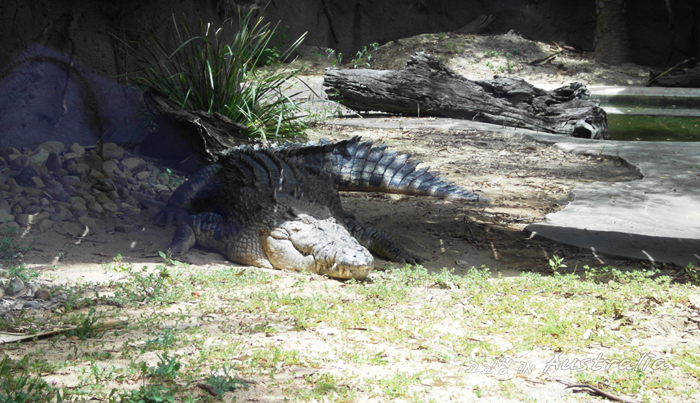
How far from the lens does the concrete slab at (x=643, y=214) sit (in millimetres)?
3908

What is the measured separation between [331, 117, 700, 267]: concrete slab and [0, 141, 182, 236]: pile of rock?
126 inches

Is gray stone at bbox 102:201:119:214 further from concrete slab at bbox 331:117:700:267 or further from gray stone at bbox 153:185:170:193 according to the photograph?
concrete slab at bbox 331:117:700:267

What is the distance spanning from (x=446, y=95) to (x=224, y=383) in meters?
8.73

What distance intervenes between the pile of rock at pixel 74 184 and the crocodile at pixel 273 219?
448 mm

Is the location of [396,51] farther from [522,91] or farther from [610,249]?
[610,249]

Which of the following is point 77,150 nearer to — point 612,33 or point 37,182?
point 37,182

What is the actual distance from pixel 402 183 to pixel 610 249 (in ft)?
7.08

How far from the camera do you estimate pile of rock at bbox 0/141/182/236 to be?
388 centimetres

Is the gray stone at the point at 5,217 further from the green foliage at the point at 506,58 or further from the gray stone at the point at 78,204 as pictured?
the green foliage at the point at 506,58

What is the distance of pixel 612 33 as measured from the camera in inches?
696

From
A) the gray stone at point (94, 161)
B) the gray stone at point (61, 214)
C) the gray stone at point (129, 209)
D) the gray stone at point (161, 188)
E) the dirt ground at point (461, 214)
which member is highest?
the gray stone at point (94, 161)

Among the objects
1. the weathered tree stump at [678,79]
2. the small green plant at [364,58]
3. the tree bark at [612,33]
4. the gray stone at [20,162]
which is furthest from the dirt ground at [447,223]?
the tree bark at [612,33]

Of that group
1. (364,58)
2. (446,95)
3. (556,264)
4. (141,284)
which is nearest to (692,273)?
(556,264)

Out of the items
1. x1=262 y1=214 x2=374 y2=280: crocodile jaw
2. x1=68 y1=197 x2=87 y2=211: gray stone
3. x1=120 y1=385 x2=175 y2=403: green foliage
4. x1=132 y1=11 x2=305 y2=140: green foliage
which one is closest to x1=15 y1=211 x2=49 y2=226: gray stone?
x1=68 y1=197 x2=87 y2=211: gray stone
